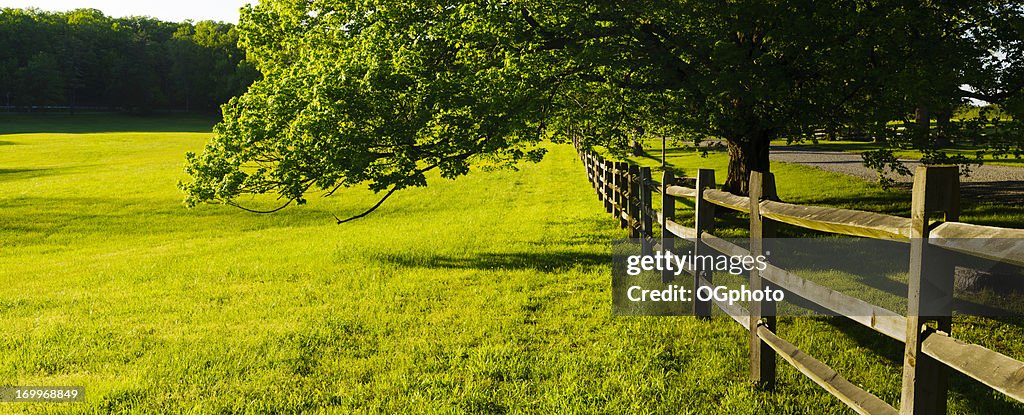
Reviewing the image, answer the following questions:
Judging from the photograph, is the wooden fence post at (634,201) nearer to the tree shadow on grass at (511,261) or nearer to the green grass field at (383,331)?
the green grass field at (383,331)

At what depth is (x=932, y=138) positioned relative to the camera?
12.4 m

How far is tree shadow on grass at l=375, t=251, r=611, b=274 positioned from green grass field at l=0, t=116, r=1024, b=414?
0.22 feet

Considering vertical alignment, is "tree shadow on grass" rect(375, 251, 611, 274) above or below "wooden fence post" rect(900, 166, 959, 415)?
below

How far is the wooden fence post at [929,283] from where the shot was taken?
3.41m

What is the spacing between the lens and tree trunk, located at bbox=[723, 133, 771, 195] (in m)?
15.7

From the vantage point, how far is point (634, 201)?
1277 centimetres

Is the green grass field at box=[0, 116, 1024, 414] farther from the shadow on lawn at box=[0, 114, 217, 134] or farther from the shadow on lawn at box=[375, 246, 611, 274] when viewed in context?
the shadow on lawn at box=[0, 114, 217, 134]

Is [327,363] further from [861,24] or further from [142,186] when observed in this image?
[142,186]

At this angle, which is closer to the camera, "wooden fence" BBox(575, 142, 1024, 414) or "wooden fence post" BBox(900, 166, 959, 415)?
"wooden fence" BBox(575, 142, 1024, 414)

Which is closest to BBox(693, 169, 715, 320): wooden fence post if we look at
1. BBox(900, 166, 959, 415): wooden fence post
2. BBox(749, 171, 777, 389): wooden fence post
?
BBox(749, 171, 777, 389): wooden fence post

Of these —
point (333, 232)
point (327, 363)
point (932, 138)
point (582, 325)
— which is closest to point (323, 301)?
point (327, 363)

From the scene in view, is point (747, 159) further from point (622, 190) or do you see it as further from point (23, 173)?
point (23, 173)

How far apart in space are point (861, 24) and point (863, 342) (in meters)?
6.59

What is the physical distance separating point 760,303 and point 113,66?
13454 cm
